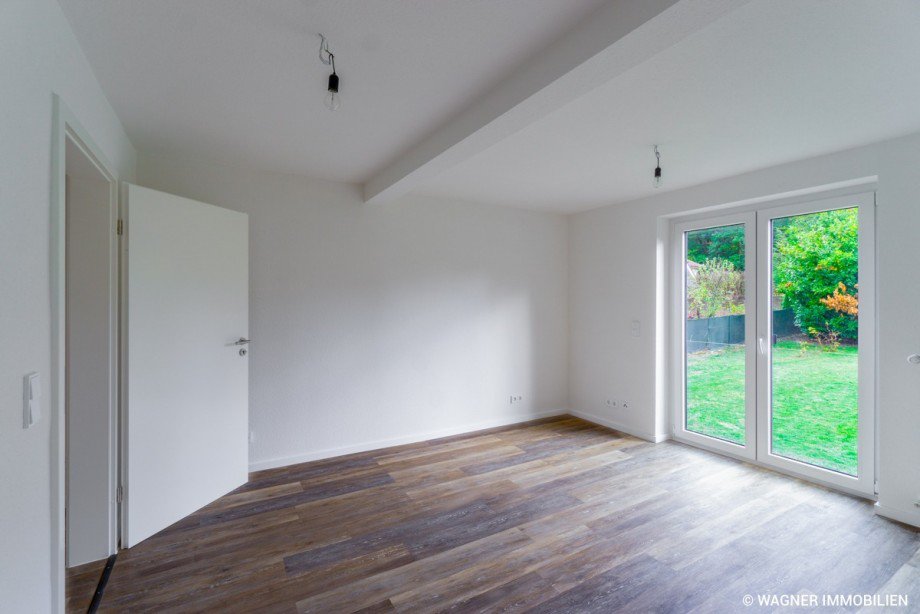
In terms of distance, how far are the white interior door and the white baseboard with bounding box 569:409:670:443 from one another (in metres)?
3.49

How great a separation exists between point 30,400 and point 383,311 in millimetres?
2722

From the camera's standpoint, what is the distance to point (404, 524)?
100 inches

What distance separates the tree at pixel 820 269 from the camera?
2.95m

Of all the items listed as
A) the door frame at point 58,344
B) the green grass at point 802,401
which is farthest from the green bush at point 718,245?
the door frame at point 58,344

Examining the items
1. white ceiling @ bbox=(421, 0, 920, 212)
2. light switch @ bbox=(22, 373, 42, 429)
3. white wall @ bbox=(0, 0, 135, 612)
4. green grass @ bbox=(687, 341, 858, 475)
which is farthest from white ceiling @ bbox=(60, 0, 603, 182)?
green grass @ bbox=(687, 341, 858, 475)

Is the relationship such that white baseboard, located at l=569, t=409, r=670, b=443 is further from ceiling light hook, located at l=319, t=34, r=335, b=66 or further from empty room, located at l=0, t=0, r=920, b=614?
ceiling light hook, located at l=319, t=34, r=335, b=66

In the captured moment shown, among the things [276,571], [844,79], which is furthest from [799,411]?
[276,571]

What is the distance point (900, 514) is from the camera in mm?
2566

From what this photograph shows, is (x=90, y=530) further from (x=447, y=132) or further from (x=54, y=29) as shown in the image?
(x=447, y=132)

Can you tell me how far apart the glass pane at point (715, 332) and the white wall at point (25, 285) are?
14.2 ft

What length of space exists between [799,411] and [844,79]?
246 cm

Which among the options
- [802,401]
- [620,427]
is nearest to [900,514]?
[802,401]

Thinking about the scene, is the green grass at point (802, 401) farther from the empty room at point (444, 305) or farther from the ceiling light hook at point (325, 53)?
the ceiling light hook at point (325, 53)

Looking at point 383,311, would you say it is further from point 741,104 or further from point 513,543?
point 741,104
